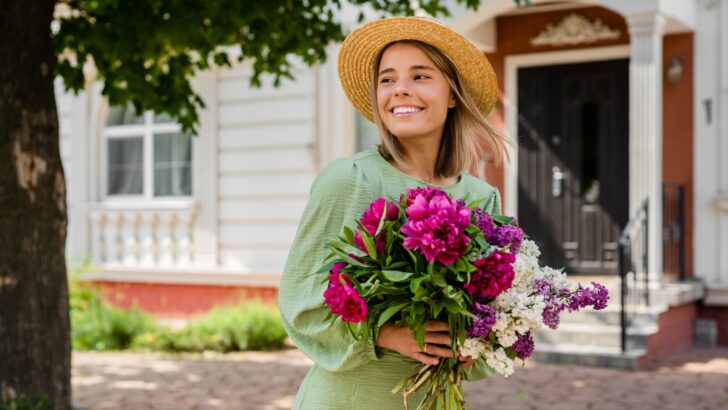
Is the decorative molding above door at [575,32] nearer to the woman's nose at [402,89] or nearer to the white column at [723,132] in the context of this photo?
the white column at [723,132]

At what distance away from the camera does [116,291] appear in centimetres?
1452

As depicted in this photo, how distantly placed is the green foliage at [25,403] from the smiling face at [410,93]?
350 centimetres

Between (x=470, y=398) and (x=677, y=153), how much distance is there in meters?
4.64

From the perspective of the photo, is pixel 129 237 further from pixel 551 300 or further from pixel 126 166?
pixel 551 300

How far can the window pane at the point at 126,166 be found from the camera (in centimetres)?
1477

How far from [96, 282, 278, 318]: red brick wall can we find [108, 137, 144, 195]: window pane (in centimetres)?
149

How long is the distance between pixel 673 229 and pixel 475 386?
3.76 metres

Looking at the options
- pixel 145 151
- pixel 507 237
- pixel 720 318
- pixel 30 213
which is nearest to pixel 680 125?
pixel 720 318

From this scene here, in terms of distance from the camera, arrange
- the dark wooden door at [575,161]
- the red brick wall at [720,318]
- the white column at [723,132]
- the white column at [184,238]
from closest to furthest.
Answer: the white column at [723,132] < the red brick wall at [720,318] < the dark wooden door at [575,161] < the white column at [184,238]

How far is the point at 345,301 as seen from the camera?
6.92 ft

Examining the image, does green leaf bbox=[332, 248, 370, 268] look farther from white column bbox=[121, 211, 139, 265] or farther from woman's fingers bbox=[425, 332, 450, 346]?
white column bbox=[121, 211, 139, 265]

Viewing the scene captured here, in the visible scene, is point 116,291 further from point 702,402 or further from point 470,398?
point 702,402

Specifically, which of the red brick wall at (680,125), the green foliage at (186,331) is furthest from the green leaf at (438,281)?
the red brick wall at (680,125)

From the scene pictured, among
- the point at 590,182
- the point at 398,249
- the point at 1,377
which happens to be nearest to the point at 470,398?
the point at 1,377
